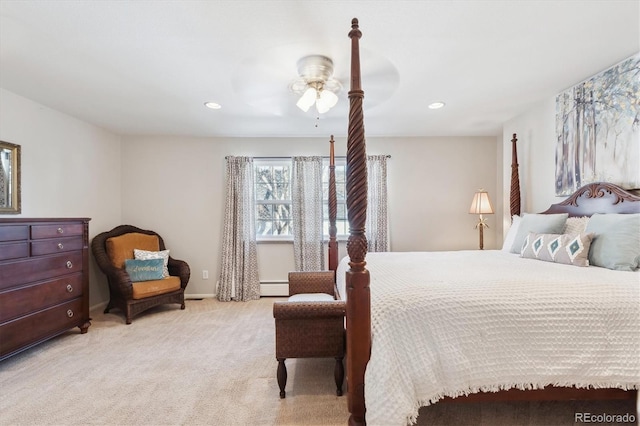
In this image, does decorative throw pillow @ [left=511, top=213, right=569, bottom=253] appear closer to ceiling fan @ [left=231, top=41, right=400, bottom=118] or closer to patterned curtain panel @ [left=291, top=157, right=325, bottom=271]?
ceiling fan @ [left=231, top=41, right=400, bottom=118]

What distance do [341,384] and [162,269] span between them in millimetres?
2823

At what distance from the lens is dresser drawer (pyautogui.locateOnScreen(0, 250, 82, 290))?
2373mm

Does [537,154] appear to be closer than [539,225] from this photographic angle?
No

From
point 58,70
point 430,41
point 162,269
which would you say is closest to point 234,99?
point 58,70

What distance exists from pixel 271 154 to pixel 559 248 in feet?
11.9

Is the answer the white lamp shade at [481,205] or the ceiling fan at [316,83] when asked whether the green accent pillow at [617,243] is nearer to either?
the white lamp shade at [481,205]

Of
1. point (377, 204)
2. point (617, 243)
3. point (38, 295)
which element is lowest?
point (38, 295)

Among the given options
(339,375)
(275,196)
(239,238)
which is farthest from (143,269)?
(339,375)

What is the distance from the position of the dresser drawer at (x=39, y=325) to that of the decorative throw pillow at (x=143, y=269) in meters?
0.61

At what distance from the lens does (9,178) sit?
9.29 feet

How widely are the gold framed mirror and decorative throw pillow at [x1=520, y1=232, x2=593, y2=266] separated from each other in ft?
15.6

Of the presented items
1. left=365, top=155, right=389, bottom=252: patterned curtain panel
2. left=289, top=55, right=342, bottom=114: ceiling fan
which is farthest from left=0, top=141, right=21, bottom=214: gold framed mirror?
Result: left=365, top=155, right=389, bottom=252: patterned curtain panel

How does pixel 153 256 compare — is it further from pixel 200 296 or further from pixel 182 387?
pixel 182 387

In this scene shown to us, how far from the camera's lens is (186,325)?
10.9ft
